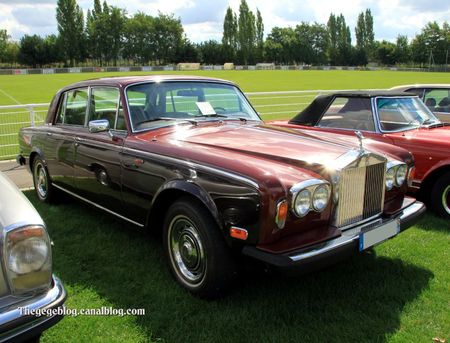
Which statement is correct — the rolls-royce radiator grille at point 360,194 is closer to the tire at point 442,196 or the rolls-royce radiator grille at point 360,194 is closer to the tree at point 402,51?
the tire at point 442,196

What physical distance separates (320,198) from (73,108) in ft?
11.3

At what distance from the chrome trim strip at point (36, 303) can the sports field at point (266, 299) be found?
680mm

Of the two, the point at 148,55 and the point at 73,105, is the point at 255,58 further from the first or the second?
the point at 73,105

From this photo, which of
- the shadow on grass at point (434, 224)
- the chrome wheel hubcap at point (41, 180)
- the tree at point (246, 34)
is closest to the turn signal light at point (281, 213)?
the shadow on grass at point (434, 224)

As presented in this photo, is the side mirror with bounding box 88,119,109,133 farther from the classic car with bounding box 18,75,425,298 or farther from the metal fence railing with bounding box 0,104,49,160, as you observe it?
the metal fence railing with bounding box 0,104,49,160

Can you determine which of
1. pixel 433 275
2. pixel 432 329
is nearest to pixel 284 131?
pixel 433 275

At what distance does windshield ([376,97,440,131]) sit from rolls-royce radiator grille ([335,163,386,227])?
2317 millimetres

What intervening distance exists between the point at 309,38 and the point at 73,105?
379ft

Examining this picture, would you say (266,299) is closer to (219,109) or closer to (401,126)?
(219,109)

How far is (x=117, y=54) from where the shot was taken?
305ft

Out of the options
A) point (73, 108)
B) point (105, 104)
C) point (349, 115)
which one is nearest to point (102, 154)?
point (105, 104)

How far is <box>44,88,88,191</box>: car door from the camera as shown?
4923 mm

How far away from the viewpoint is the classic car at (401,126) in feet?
17.0

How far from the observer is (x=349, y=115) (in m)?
6.00
